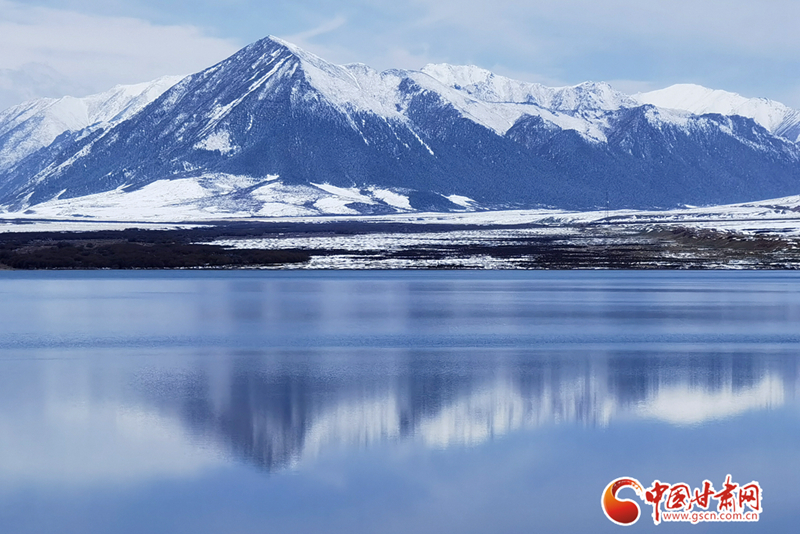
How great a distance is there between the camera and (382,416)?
23.7 metres

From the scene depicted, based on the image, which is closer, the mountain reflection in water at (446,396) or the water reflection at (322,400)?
the water reflection at (322,400)

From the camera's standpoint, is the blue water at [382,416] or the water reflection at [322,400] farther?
the water reflection at [322,400]

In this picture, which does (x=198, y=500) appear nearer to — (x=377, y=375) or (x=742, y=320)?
(x=377, y=375)

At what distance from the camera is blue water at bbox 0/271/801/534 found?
57.0 feet

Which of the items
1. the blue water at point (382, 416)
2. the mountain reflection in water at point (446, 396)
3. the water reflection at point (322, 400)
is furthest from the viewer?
the mountain reflection in water at point (446, 396)

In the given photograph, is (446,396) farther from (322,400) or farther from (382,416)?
(322,400)

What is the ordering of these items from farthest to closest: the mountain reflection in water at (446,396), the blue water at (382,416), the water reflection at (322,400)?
the mountain reflection in water at (446,396), the water reflection at (322,400), the blue water at (382,416)

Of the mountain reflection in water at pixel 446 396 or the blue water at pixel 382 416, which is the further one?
the mountain reflection in water at pixel 446 396

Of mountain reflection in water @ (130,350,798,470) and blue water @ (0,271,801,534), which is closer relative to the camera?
blue water @ (0,271,801,534)

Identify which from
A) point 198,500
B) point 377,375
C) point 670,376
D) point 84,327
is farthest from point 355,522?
point 84,327

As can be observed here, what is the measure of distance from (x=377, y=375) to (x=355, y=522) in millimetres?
12521

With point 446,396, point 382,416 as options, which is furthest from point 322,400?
point 446,396

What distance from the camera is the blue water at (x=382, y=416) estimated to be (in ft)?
57.0

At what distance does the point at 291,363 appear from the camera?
3123 centimetres
